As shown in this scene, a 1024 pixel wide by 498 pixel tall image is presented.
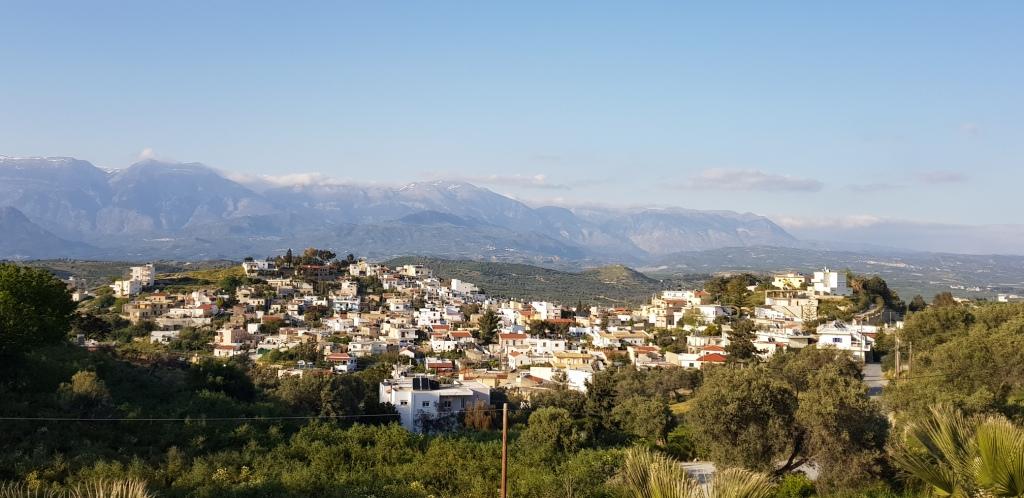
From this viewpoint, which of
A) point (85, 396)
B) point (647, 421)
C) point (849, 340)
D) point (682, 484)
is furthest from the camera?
point (849, 340)

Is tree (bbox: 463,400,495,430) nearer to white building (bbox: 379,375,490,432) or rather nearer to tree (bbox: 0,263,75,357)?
white building (bbox: 379,375,490,432)

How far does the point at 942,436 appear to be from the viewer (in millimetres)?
6730

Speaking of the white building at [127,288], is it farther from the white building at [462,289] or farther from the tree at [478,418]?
the tree at [478,418]

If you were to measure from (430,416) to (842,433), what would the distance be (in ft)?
52.2

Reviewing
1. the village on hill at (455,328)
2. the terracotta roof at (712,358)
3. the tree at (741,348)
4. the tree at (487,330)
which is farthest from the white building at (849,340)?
the tree at (487,330)

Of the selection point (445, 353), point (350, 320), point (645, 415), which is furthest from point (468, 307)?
point (645, 415)

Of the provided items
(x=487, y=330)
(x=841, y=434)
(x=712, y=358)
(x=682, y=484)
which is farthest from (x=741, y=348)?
(x=682, y=484)

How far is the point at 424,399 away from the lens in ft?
91.7

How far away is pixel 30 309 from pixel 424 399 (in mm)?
12371

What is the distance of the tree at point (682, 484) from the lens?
4895 mm

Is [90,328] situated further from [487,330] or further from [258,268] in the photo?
[258,268]

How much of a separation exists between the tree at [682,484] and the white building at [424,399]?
70.9 ft

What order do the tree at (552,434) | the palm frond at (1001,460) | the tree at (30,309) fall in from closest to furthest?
1. the palm frond at (1001,460)
2. the tree at (552,434)
3. the tree at (30,309)

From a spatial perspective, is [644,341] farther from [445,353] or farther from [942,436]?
[942,436]
